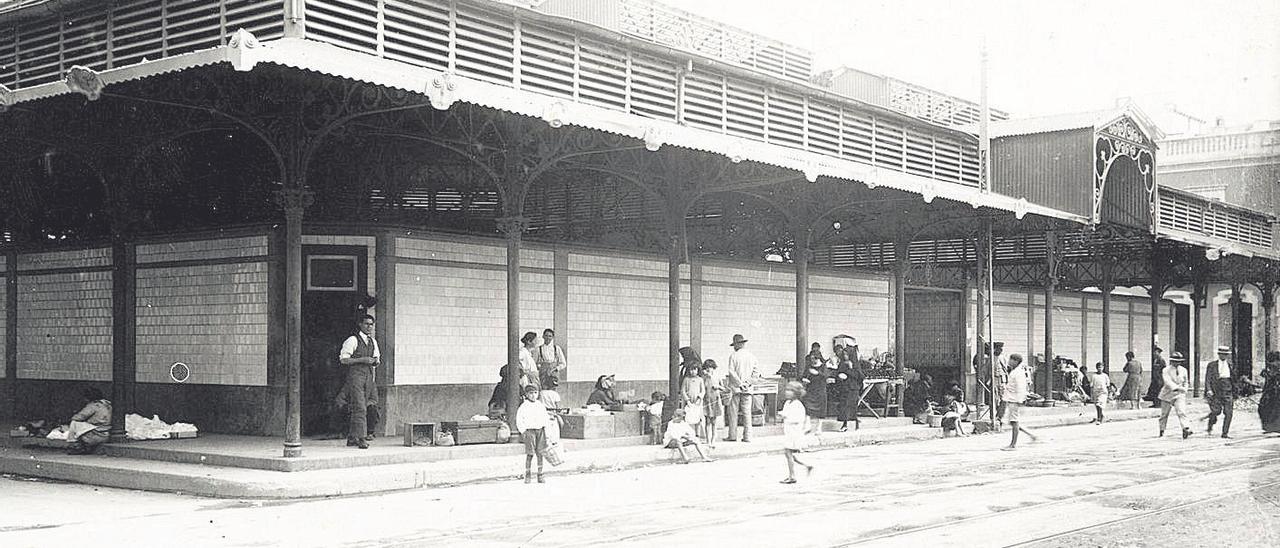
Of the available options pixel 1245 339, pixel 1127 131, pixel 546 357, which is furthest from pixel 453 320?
pixel 1245 339

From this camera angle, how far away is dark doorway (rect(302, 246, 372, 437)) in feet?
54.9

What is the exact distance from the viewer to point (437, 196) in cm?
2070

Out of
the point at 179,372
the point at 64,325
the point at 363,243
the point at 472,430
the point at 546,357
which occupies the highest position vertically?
the point at 363,243

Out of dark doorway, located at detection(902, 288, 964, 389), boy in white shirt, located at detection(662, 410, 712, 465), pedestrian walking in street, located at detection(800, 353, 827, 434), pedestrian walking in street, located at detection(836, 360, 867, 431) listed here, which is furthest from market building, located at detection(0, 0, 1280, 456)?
boy in white shirt, located at detection(662, 410, 712, 465)

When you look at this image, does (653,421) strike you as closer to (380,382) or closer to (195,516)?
(380,382)

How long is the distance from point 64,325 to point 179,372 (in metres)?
3.27

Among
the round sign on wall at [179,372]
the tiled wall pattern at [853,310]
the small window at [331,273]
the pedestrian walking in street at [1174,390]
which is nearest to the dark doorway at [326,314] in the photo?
the small window at [331,273]


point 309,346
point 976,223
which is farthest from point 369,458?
point 976,223

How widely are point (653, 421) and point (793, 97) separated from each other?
7.11m

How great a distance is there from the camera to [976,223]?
79.8 ft

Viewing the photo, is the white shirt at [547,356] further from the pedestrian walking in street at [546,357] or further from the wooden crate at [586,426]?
the wooden crate at [586,426]

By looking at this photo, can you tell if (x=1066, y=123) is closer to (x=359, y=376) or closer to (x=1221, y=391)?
(x=1221, y=391)

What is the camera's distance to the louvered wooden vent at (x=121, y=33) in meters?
12.4

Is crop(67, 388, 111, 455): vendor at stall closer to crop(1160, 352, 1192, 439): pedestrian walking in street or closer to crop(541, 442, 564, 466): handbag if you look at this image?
crop(541, 442, 564, 466): handbag
